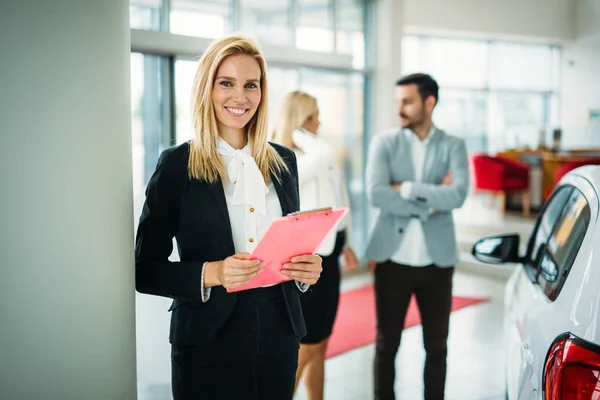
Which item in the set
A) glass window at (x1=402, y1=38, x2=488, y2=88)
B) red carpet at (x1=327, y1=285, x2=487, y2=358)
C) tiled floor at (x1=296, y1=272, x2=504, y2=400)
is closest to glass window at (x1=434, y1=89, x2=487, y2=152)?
glass window at (x1=402, y1=38, x2=488, y2=88)

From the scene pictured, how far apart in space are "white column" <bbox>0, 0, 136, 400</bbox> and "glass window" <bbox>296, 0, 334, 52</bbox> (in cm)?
577

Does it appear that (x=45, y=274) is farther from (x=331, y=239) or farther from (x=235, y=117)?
A: (x=331, y=239)

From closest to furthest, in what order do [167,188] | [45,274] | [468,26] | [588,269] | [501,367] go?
[45,274], [588,269], [167,188], [501,367], [468,26]

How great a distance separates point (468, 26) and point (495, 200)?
3.21 meters

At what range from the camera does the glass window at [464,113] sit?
12266 mm

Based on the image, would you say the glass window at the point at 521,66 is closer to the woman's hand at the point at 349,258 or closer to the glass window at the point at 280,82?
the glass window at the point at 280,82

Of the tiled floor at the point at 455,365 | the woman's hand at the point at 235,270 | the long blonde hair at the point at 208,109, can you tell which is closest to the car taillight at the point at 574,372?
the woman's hand at the point at 235,270

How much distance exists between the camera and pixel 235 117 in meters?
1.59

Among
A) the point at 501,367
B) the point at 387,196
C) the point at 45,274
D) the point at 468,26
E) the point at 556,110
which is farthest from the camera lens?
the point at 556,110

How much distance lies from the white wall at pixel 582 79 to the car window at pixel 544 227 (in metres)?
11.3

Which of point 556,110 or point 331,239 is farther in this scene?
point 556,110

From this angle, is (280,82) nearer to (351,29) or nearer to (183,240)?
(351,29)

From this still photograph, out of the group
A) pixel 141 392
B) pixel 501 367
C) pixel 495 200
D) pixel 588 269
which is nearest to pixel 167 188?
pixel 588 269

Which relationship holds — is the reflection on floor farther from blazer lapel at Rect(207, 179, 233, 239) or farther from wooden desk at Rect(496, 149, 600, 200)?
wooden desk at Rect(496, 149, 600, 200)
